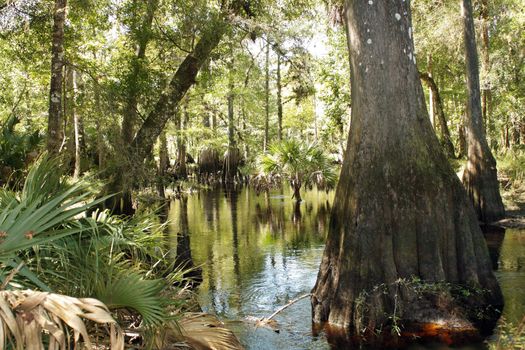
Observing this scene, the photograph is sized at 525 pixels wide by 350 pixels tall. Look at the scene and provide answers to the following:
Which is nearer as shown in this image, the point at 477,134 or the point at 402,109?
the point at 402,109

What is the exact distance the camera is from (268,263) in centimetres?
1076

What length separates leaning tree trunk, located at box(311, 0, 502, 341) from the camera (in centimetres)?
661

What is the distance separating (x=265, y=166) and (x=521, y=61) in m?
12.7

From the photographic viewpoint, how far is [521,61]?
929 inches

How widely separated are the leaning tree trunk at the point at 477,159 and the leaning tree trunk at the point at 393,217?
7557 mm

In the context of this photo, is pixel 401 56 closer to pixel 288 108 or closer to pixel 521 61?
pixel 521 61

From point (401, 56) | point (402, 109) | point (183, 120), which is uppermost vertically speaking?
point (183, 120)

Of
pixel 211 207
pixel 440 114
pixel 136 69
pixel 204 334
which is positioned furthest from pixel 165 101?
pixel 440 114

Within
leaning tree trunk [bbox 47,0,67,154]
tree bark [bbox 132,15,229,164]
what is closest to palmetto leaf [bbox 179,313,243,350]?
leaning tree trunk [bbox 47,0,67,154]

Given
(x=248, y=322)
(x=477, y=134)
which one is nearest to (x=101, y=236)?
(x=248, y=322)

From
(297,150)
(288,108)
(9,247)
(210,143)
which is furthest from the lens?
(288,108)

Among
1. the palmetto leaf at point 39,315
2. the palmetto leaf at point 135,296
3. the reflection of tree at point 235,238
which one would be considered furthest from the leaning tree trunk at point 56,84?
the palmetto leaf at point 39,315

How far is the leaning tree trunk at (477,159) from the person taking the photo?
14.2 m

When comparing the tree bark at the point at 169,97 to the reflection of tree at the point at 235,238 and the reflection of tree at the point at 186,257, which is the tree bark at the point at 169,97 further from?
the reflection of tree at the point at 186,257
